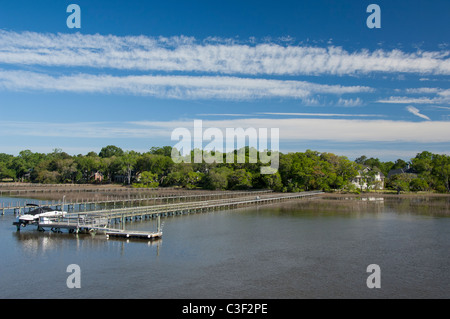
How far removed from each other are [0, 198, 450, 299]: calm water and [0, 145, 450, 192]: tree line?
4242cm

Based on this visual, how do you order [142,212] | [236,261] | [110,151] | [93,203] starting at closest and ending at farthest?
[236,261] < [142,212] < [93,203] < [110,151]

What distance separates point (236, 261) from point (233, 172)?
63.0 meters

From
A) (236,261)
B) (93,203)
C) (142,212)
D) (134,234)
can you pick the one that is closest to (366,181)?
(93,203)

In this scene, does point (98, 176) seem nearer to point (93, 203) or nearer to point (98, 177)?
point (98, 177)

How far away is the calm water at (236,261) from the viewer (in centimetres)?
1712

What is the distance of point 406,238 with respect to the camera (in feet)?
95.2

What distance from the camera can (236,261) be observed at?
21969mm

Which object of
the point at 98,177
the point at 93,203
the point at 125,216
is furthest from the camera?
the point at 98,177

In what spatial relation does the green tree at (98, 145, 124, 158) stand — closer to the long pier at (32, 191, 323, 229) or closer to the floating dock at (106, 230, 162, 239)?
the long pier at (32, 191, 323, 229)

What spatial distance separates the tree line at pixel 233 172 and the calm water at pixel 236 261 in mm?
42416

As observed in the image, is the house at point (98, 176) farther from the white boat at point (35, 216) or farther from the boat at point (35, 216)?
the boat at point (35, 216)

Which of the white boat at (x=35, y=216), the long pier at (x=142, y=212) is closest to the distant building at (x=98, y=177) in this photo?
the long pier at (x=142, y=212)
